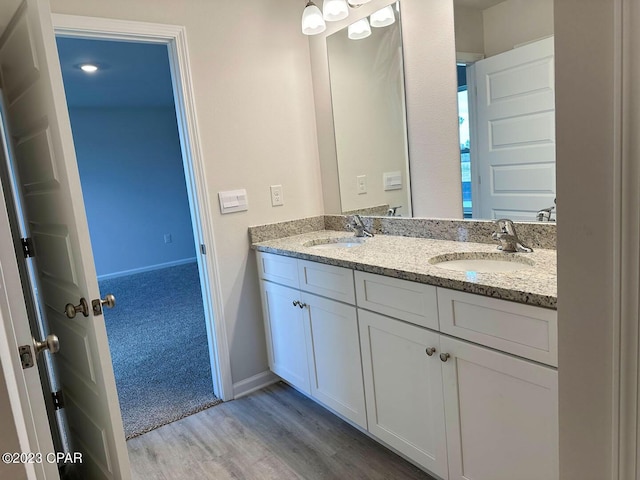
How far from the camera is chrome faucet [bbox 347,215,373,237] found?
Answer: 8.14 ft

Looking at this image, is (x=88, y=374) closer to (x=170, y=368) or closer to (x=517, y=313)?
(x=517, y=313)

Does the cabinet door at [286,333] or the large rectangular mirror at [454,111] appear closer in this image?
the large rectangular mirror at [454,111]

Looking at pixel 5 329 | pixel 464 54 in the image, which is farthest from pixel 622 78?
pixel 464 54

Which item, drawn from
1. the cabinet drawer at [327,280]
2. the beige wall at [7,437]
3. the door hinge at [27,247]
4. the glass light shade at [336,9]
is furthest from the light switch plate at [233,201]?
the beige wall at [7,437]

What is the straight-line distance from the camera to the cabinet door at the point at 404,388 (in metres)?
1.59

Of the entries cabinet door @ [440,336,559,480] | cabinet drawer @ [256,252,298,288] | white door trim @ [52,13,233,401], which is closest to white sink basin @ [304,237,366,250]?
cabinet drawer @ [256,252,298,288]

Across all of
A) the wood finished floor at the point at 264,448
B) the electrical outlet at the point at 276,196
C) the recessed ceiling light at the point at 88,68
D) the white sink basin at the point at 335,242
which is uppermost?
the recessed ceiling light at the point at 88,68

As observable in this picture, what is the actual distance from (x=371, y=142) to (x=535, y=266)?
1.28m

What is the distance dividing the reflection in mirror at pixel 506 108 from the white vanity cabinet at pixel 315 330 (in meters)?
0.74

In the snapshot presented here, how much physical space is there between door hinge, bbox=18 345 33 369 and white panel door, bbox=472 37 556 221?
1.73m

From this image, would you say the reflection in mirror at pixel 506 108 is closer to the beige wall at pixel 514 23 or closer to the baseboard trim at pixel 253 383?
the beige wall at pixel 514 23

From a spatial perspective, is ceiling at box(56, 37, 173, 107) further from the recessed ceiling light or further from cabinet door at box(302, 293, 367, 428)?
cabinet door at box(302, 293, 367, 428)

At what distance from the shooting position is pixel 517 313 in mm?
1259

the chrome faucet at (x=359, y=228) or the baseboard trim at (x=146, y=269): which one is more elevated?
the chrome faucet at (x=359, y=228)
